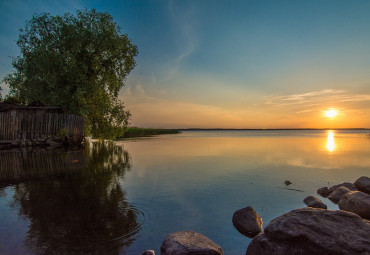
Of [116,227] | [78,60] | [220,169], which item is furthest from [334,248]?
[78,60]

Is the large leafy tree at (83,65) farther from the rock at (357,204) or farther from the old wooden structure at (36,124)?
the rock at (357,204)

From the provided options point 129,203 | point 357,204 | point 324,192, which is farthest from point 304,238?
point 324,192

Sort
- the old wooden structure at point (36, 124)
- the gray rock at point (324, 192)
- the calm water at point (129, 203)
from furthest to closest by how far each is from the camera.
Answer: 1. the old wooden structure at point (36, 124)
2. the gray rock at point (324, 192)
3. the calm water at point (129, 203)

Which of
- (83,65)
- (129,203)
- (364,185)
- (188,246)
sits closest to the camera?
(188,246)

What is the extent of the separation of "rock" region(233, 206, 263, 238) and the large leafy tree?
82.1 ft

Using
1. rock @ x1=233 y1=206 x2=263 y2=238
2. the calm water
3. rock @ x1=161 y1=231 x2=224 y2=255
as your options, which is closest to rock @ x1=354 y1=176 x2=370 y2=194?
the calm water

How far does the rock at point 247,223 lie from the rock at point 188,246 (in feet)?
5.09

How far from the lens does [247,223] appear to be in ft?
20.1

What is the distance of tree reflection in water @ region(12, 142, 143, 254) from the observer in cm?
495

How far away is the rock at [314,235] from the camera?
388 cm

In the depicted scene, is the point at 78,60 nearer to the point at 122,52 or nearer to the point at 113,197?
the point at 122,52

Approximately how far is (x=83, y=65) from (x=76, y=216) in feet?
79.0

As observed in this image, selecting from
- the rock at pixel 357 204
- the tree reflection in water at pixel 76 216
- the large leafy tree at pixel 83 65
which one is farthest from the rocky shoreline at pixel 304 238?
the large leafy tree at pixel 83 65

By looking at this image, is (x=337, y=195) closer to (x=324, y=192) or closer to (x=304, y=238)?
(x=324, y=192)
